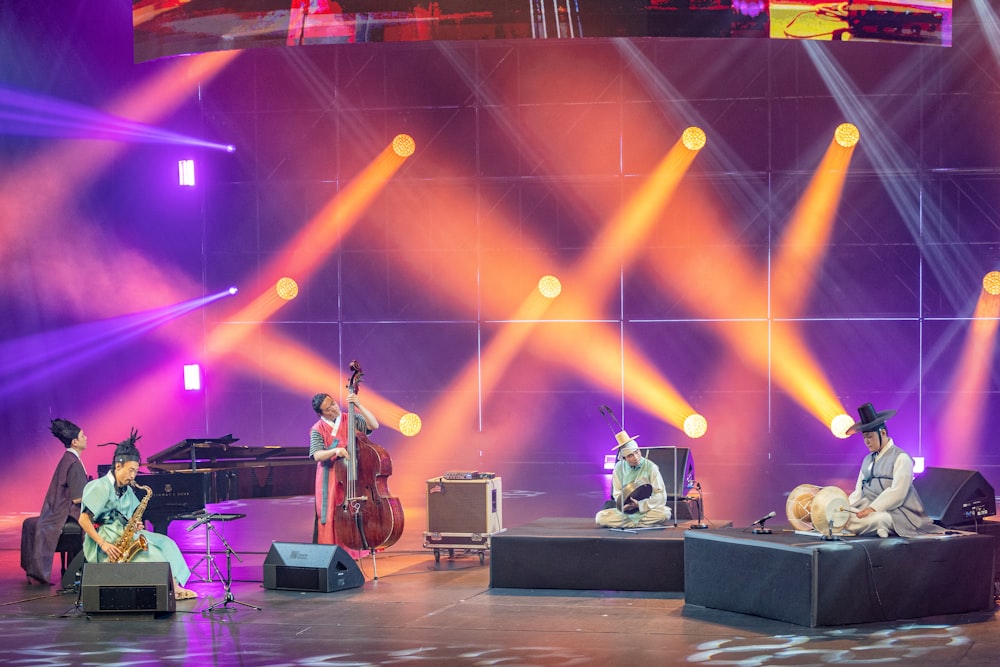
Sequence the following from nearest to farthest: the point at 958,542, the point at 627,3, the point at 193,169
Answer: the point at 958,542 → the point at 627,3 → the point at 193,169

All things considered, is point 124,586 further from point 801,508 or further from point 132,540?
point 801,508

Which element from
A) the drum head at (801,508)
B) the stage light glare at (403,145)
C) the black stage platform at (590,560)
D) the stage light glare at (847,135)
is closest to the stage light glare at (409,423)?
the stage light glare at (403,145)

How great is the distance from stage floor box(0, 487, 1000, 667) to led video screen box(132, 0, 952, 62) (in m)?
5.49

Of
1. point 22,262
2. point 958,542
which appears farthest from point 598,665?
point 22,262

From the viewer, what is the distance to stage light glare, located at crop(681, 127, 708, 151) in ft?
49.2

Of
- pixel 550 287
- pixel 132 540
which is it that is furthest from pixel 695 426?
pixel 132 540

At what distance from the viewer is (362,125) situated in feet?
51.5

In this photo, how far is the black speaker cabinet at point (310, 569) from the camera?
27.5ft

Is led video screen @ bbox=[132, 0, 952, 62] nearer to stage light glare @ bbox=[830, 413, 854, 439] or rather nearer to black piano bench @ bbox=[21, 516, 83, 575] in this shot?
stage light glare @ bbox=[830, 413, 854, 439]

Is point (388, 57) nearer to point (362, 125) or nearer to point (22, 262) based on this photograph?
point (362, 125)

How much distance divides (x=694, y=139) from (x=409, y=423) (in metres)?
4.91

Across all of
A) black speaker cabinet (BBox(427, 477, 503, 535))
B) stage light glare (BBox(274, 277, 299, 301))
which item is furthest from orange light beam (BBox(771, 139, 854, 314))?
black speaker cabinet (BBox(427, 477, 503, 535))

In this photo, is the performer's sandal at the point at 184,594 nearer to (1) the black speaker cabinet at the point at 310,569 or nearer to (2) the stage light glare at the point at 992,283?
(1) the black speaker cabinet at the point at 310,569

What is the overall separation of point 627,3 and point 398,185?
15.9 ft
